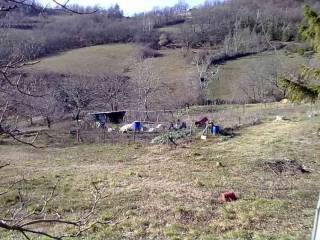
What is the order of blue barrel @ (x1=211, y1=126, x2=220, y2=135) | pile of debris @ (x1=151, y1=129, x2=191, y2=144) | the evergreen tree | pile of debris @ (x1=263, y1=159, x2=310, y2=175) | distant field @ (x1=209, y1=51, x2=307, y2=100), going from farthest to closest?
distant field @ (x1=209, y1=51, x2=307, y2=100), blue barrel @ (x1=211, y1=126, x2=220, y2=135), pile of debris @ (x1=151, y1=129, x2=191, y2=144), pile of debris @ (x1=263, y1=159, x2=310, y2=175), the evergreen tree

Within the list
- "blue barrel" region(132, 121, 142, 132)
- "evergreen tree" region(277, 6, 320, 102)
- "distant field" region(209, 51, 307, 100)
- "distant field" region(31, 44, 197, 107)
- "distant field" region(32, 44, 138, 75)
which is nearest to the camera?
"evergreen tree" region(277, 6, 320, 102)

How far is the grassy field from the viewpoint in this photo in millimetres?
9258

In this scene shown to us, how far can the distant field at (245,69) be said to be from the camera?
4006cm

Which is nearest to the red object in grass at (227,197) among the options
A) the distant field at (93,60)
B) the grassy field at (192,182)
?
the grassy field at (192,182)

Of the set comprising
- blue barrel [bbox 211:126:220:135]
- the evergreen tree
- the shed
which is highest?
the evergreen tree

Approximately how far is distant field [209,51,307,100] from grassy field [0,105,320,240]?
19373 mm

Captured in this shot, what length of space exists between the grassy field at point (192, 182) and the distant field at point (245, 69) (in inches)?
763

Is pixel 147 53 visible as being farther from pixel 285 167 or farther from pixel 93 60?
pixel 285 167

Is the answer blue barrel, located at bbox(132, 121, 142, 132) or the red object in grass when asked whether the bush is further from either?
the red object in grass

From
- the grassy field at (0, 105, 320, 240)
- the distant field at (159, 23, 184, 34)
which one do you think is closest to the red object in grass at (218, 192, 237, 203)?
the grassy field at (0, 105, 320, 240)

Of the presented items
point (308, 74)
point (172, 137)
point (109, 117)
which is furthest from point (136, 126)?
point (308, 74)

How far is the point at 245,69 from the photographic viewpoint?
4438 cm

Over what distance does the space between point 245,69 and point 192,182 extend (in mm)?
32925

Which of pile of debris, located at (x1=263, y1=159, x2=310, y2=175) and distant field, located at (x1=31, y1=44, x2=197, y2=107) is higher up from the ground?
distant field, located at (x1=31, y1=44, x2=197, y2=107)
